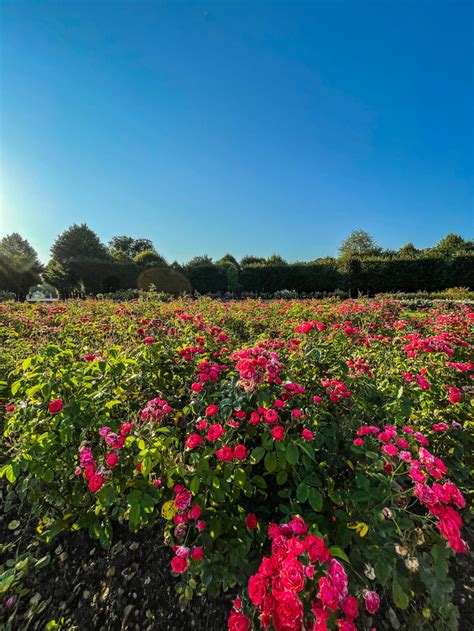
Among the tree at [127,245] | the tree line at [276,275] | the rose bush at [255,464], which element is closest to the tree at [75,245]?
the tree line at [276,275]

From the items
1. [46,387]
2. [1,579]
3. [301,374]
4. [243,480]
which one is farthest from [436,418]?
[1,579]

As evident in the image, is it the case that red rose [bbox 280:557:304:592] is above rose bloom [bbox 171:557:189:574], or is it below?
above

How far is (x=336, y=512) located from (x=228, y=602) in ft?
2.37

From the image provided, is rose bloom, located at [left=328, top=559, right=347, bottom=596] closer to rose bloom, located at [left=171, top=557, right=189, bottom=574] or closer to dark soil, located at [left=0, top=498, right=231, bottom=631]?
rose bloom, located at [left=171, top=557, right=189, bottom=574]

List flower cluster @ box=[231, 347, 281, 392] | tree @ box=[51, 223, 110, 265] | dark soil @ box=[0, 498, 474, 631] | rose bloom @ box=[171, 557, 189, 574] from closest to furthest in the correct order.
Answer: rose bloom @ box=[171, 557, 189, 574] → dark soil @ box=[0, 498, 474, 631] → flower cluster @ box=[231, 347, 281, 392] → tree @ box=[51, 223, 110, 265]

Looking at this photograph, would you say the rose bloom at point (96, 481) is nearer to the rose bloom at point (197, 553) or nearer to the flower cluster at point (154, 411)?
the flower cluster at point (154, 411)

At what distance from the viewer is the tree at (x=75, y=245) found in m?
35.7

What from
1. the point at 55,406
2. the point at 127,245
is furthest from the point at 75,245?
the point at 55,406

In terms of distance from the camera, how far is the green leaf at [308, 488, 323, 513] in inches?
48.6

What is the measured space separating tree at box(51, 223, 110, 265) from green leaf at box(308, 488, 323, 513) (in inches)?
1528

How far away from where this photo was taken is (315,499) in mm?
1265

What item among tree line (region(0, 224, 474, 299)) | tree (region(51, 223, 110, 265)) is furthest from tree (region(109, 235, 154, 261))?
tree line (region(0, 224, 474, 299))

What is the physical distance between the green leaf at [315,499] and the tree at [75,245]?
38.8m

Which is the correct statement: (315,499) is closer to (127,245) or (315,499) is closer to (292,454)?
(292,454)
